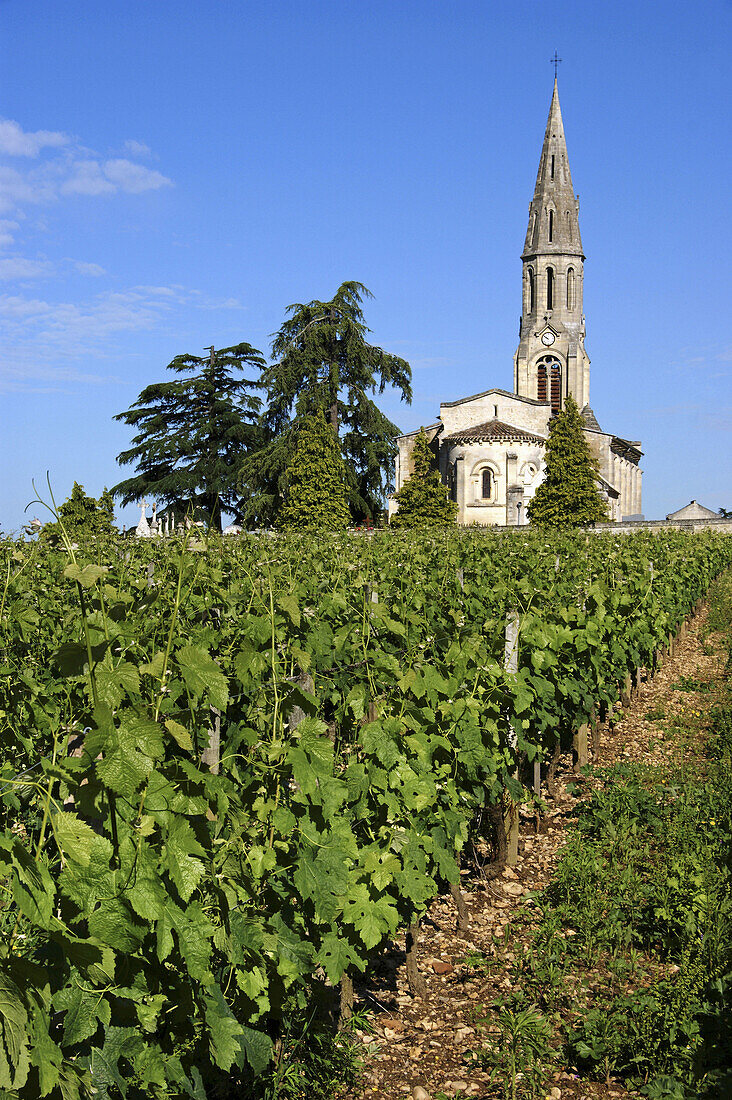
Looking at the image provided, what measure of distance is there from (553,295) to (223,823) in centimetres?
6533

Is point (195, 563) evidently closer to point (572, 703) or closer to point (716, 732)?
point (572, 703)

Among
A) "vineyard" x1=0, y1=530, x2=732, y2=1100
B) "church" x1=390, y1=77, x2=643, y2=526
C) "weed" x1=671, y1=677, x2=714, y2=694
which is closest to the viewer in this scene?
"vineyard" x1=0, y1=530, x2=732, y2=1100

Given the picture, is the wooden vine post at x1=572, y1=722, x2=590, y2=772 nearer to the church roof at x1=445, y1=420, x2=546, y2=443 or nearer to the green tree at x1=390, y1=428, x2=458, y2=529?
the green tree at x1=390, y1=428, x2=458, y2=529

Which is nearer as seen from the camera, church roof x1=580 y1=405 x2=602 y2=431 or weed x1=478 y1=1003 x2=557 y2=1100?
weed x1=478 y1=1003 x2=557 y2=1100

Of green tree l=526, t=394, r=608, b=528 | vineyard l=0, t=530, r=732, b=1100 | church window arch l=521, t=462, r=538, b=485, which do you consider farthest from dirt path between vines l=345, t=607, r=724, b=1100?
church window arch l=521, t=462, r=538, b=485

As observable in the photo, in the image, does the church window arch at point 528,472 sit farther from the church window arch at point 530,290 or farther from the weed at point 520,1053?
the weed at point 520,1053

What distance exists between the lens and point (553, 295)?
6384 cm

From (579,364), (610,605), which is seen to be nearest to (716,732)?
(610,605)

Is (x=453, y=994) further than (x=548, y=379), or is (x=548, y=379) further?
(x=548, y=379)

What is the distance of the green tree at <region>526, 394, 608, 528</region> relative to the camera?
137ft

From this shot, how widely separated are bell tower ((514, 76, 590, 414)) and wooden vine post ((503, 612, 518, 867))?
57.7 metres

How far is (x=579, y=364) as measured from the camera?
205 feet

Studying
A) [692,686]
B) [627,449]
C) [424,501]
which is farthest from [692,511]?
[692,686]

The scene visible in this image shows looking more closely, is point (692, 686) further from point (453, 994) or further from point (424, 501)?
point (424, 501)
